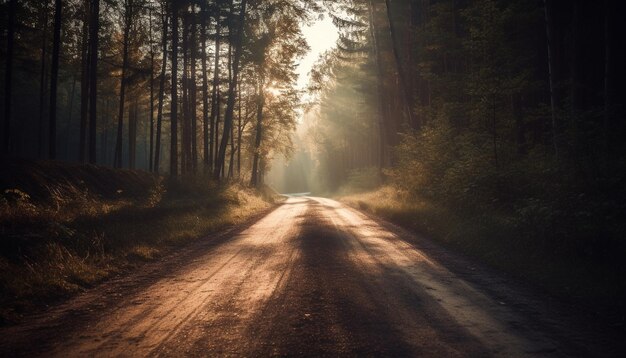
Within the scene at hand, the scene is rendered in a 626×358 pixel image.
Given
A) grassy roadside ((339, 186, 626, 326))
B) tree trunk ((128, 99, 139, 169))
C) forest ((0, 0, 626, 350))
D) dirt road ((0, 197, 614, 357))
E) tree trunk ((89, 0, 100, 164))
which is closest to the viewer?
dirt road ((0, 197, 614, 357))

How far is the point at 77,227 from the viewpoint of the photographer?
9141 millimetres

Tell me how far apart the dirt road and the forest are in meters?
0.90

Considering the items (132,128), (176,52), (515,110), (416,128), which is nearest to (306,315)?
(416,128)

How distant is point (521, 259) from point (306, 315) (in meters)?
5.18

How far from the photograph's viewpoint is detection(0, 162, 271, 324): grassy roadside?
5.49 meters

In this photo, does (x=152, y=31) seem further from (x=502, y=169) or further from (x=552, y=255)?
(x=552, y=255)

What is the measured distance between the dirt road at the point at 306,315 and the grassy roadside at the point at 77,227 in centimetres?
63

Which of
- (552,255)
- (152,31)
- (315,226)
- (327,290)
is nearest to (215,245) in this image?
(315,226)

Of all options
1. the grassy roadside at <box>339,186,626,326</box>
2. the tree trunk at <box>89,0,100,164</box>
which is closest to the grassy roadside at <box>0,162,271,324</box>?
the tree trunk at <box>89,0,100,164</box>

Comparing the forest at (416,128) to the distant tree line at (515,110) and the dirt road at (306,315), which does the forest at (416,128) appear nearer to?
the distant tree line at (515,110)

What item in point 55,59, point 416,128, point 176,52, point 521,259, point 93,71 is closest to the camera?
point 521,259

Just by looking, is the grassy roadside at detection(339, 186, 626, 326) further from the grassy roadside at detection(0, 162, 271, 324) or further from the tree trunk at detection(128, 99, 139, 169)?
the tree trunk at detection(128, 99, 139, 169)

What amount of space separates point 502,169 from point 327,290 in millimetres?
8963

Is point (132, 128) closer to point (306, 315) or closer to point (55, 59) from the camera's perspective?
point (55, 59)
